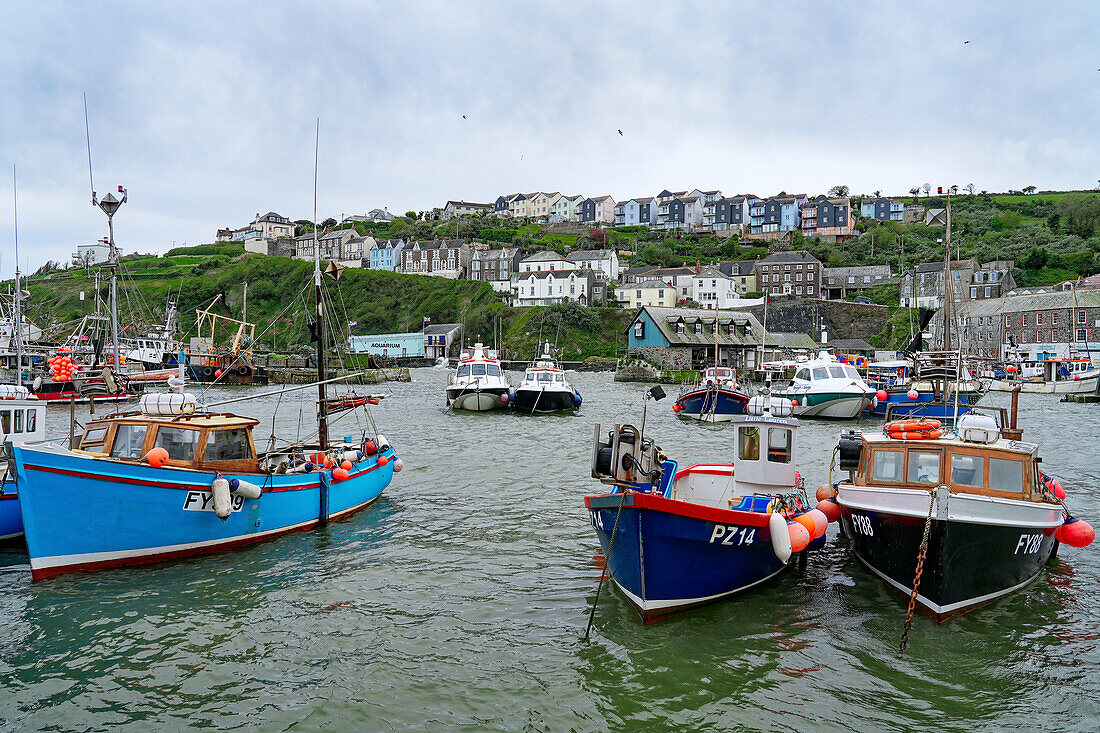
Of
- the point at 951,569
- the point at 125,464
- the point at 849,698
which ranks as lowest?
the point at 849,698

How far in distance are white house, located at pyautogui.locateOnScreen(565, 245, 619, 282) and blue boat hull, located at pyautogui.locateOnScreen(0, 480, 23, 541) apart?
121 meters

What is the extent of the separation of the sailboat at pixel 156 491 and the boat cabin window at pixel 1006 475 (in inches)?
523

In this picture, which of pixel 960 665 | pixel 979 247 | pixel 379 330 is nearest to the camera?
pixel 960 665

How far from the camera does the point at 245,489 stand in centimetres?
1392

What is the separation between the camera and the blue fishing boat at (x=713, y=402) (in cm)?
4072

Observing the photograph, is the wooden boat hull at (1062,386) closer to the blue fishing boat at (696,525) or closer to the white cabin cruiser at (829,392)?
the white cabin cruiser at (829,392)

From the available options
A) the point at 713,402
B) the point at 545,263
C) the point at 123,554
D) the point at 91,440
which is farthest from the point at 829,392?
the point at 545,263

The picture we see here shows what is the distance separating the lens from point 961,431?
39.7ft

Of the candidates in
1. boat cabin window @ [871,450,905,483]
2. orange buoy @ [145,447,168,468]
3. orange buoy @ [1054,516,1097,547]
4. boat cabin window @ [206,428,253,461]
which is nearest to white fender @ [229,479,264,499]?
boat cabin window @ [206,428,253,461]

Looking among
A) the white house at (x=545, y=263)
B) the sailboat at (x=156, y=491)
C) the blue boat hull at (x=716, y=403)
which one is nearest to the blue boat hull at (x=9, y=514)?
the sailboat at (x=156, y=491)

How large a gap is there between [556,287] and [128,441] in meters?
115

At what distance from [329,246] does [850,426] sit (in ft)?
488

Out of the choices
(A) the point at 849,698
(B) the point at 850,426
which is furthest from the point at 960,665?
(B) the point at 850,426

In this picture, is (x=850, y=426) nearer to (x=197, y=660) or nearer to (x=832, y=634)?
(x=832, y=634)
